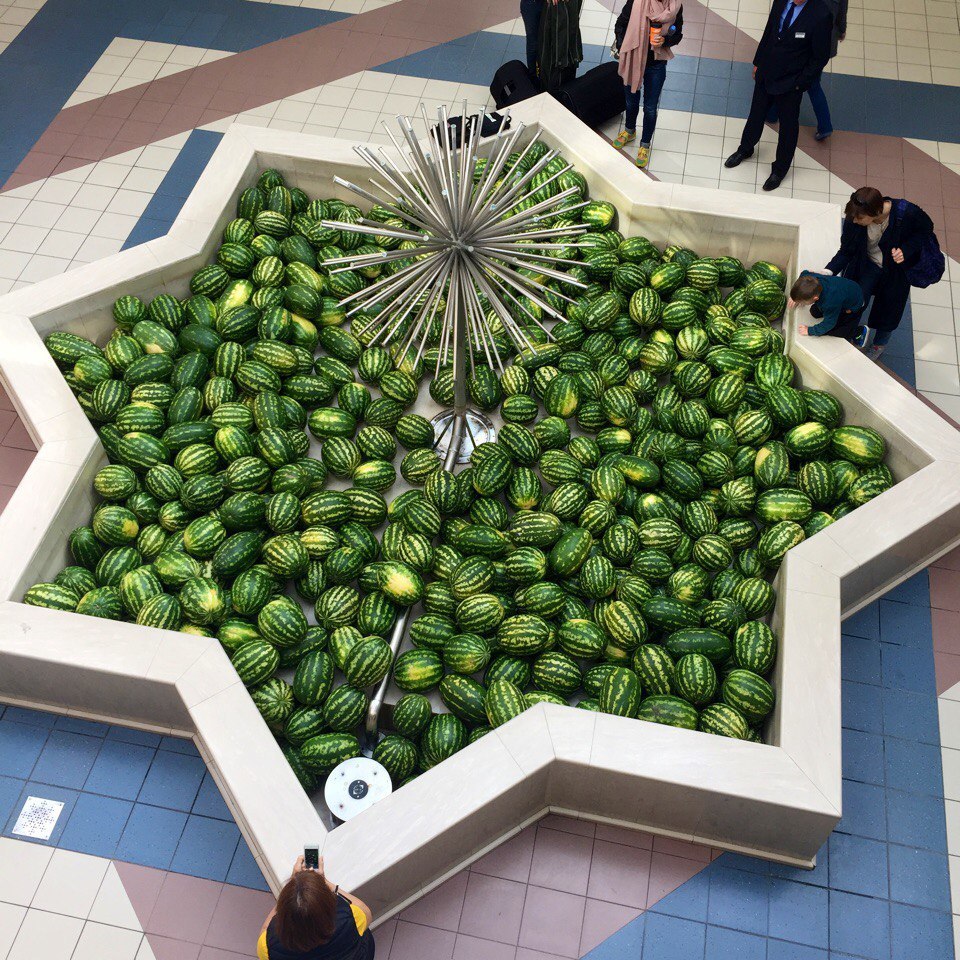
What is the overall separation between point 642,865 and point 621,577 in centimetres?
130

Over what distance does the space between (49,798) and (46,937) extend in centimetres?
61

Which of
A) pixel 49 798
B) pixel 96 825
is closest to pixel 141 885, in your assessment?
pixel 96 825

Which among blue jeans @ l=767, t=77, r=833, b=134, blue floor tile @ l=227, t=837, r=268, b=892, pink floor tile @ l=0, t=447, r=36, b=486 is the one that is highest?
blue jeans @ l=767, t=77, r=833, b=134

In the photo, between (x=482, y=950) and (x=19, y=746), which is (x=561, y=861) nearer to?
(x=482, y=950)

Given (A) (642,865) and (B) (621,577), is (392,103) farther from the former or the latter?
(A) (642,865)

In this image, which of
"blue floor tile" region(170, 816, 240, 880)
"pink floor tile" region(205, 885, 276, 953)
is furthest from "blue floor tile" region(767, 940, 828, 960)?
"blue floor tile" region(170, 816, 240, 880)

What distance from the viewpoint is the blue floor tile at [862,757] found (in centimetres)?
461

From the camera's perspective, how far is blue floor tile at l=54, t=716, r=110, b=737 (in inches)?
186

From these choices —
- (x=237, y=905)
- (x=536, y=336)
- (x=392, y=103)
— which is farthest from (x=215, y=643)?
(x=392, y=103)

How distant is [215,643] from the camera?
14.3ft

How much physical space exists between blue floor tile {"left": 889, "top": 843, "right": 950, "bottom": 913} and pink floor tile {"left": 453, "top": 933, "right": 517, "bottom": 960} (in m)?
1.69

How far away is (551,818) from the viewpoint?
4496 mm

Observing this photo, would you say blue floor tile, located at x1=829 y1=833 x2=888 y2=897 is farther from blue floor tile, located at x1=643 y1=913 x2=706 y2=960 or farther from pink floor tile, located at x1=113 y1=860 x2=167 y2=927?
pink floor tile, located at x1=113 y1=860 x2=167 y2=927

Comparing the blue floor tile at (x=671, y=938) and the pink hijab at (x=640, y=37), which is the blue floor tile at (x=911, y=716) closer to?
the blue floor tile at (x=671, y=938)
